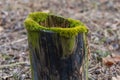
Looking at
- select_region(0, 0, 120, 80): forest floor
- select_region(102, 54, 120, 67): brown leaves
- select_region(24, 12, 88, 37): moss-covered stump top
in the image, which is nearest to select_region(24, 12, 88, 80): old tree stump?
select_region(24, 12, 88, 37): moss-covered stump top

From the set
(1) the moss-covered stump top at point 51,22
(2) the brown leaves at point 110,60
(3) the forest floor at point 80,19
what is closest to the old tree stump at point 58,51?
(1) the moss-covered stump top at point 51,22

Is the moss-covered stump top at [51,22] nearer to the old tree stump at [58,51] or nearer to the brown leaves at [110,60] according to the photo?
the old tree stump at [58,51]

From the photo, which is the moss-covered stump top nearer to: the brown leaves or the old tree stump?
the old tree stump

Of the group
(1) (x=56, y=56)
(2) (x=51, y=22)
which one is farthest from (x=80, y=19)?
(1) (x=56, y=56)

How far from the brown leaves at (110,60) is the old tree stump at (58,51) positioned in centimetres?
106

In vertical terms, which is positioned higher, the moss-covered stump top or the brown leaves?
the moss-covered stump top

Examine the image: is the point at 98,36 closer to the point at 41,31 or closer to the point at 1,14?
the point at 1,14


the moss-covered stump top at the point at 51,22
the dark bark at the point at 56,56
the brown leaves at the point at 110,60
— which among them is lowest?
the brown leaves at the point at 110,60

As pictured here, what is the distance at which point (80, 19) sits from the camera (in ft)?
15.9

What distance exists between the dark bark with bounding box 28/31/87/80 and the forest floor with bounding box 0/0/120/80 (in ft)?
2.95

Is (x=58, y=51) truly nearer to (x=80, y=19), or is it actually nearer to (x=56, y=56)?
(x=56, y=56)

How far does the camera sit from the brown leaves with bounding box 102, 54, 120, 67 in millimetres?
3329

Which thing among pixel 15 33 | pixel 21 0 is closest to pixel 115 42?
pixel 15 33

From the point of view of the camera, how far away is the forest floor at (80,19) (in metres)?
3.25
